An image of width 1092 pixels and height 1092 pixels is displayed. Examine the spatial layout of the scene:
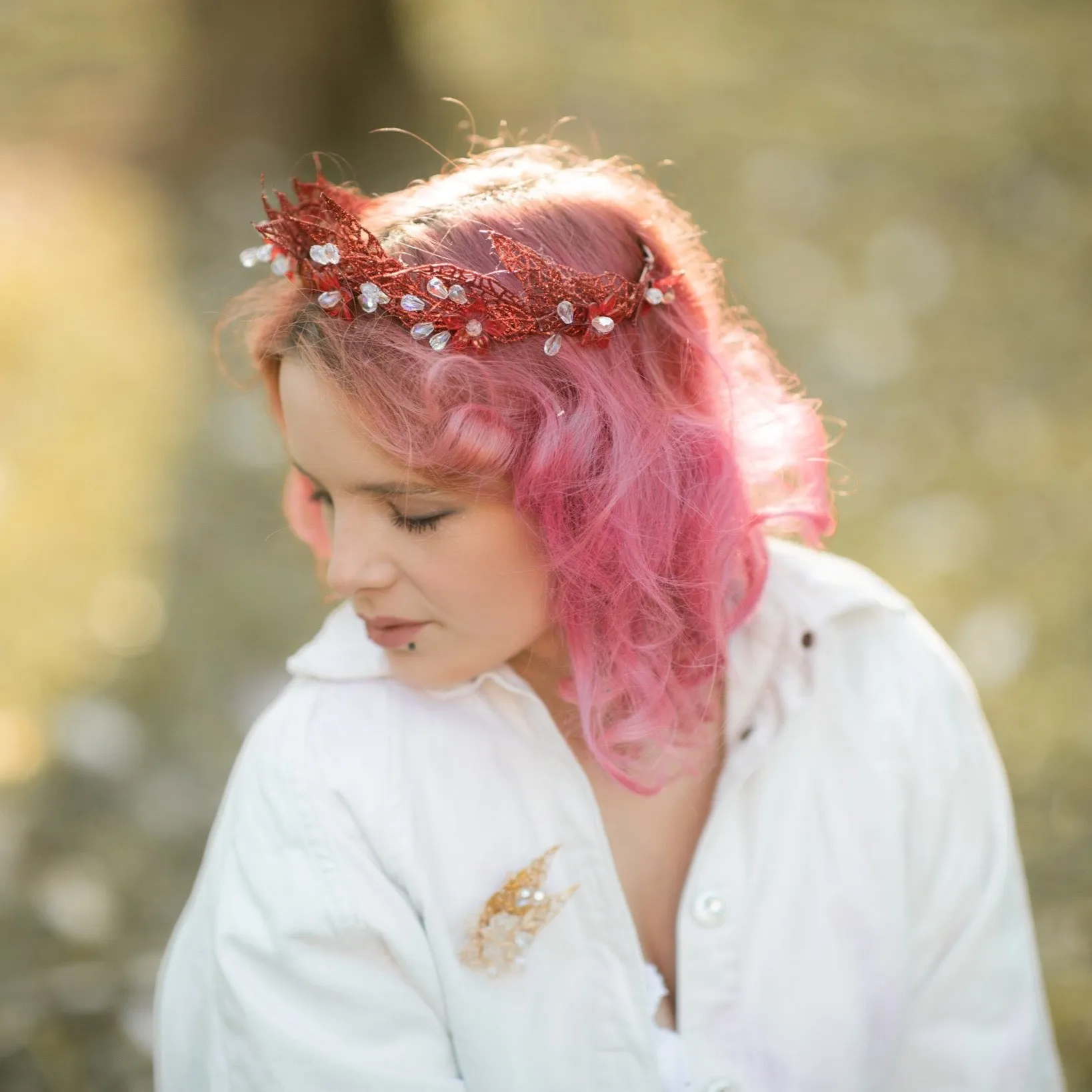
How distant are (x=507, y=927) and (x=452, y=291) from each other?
89cm

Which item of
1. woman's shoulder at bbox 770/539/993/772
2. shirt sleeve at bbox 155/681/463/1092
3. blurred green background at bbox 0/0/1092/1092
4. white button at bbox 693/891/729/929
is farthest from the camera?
blurred green background at bbox 0/0/1092/1092

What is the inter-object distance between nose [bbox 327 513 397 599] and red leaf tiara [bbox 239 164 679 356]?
26 centimetres

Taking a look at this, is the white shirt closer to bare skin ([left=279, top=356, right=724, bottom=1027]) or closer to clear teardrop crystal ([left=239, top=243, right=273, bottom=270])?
bare skin ([left=279, top=356, right=724, bottom=1027])

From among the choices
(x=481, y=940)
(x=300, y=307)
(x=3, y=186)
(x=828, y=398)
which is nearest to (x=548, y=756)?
(x=481, y=940)

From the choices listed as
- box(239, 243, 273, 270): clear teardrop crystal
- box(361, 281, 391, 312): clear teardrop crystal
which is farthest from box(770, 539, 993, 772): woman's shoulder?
box(239, 243, 273, 270): clear teardrop crystal

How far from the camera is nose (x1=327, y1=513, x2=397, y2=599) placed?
152cm

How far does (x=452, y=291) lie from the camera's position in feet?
4.66

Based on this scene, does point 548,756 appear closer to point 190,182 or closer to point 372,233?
point 372,233

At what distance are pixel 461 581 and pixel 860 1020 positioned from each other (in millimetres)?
951

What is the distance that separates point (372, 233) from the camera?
147 cm

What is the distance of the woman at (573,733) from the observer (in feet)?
4.86

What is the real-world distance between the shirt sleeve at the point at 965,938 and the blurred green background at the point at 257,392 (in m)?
0.75

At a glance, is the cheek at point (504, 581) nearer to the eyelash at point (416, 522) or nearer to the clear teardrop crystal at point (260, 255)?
the eyelash at point (416, 522)

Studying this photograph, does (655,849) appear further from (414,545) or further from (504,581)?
(414,545)
